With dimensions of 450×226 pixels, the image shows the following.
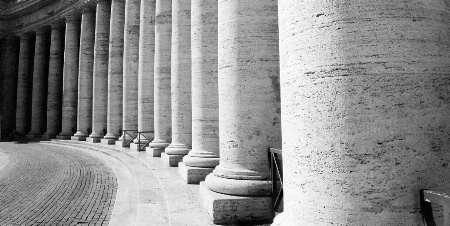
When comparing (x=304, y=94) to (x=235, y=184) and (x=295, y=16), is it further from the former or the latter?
(x=235, y=184)

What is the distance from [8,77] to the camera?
7300 cm

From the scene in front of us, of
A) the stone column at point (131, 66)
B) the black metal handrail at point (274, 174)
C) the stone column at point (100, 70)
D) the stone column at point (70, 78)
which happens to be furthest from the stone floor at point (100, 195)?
the stone column at point (70, 78)

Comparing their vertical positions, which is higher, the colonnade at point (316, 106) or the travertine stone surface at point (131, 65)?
the travertine stone surface at point (131, 65)

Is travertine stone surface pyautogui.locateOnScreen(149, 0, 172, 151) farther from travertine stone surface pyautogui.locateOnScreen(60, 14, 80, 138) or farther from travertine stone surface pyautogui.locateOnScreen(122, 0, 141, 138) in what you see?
travertine stone surface pyautogui.locateOnScreen(60, 14, 80, 138)

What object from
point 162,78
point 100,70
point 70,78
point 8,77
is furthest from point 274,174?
point 8,77

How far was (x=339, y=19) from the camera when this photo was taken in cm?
608

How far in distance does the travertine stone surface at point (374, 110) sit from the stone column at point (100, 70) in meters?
47.1

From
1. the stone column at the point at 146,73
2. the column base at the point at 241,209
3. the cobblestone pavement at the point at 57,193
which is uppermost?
the stone column at the point at 146,73

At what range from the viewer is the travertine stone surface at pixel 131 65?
41031mm

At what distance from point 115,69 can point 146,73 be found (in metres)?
11.4

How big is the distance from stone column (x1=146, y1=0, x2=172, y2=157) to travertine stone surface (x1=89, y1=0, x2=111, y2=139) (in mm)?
20358

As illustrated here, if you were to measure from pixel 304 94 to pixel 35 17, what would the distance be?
73.7m

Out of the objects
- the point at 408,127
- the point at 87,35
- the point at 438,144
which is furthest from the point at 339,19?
the point at 87,35

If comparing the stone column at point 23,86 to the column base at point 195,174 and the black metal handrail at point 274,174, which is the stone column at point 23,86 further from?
the black metal handrail at point 274,174
